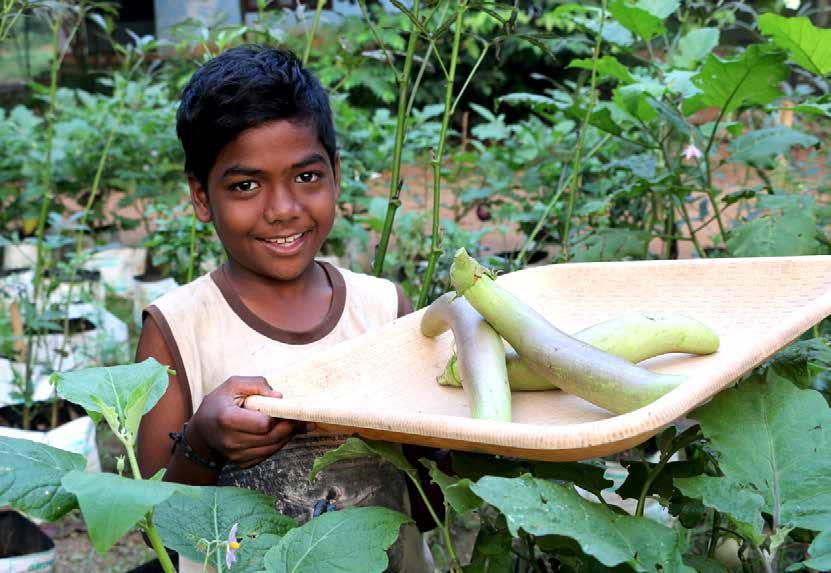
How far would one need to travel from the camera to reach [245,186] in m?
1.68

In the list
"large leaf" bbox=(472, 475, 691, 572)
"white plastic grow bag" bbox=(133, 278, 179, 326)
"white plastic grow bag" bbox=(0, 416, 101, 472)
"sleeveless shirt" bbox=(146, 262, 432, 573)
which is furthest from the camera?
"white plastic grow bag" bbox=(133, 278, 179, 326)

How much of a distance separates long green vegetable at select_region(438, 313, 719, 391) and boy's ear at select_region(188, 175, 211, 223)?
70 centimetres

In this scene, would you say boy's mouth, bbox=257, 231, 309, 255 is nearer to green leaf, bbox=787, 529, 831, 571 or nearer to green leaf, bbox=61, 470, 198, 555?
green leaf, bbox=61, 470, 198, 555

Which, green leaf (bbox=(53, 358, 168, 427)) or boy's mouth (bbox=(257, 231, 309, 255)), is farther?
boy's mouth (bbox=(257, 231, 309, 255))

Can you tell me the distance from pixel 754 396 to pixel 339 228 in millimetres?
2442

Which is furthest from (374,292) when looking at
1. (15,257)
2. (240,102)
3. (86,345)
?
(15,257)

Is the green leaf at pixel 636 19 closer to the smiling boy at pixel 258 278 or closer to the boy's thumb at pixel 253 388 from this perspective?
the smiling boy at pixel 258 278

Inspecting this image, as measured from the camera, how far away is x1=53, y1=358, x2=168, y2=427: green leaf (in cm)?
116

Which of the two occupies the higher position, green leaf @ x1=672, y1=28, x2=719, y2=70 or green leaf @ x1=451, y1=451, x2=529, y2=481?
green leaf @ x1=672, y1=28, x2=719, y2=70

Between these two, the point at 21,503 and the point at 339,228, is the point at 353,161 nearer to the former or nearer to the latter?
the point at 339,228

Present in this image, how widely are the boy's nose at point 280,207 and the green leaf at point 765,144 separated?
3.77 ft

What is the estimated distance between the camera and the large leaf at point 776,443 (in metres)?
1.19

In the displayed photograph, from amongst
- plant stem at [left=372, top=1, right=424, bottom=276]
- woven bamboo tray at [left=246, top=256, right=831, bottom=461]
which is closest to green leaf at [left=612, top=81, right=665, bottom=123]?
plant stem at [left=372, top=1, right=424, bottom=276]

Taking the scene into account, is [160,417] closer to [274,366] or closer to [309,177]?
[274,366]
